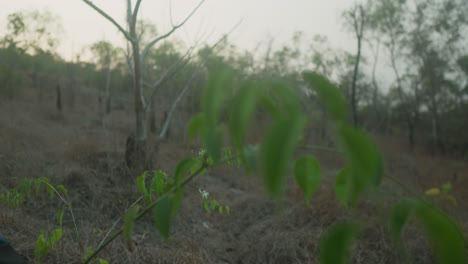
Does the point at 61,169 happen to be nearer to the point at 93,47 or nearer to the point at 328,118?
the point at 328,118

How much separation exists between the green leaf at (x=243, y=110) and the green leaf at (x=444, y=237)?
212 millimetres

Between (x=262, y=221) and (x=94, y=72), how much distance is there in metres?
25.6

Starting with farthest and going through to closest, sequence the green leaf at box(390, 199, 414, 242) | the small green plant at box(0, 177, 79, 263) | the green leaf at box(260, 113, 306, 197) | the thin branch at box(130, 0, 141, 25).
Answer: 1. the thin branch at box(130, 0, 141, 25)
2. the small green plant at box(0, 177, 79, 263)
3. the green leaf at box(390, 199, 414, 242)
4. the green leaf at box(260, 113, 306, 197)

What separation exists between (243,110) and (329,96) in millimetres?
105

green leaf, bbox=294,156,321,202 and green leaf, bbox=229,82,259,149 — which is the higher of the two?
green leaf, bbox=229,82,259,149

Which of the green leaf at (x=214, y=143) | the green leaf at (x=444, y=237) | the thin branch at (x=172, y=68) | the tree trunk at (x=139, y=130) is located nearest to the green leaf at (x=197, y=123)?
the green leaf at (x=214, y=143)

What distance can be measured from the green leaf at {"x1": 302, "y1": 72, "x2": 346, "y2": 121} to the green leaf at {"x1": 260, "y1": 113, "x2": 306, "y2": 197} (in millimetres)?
53

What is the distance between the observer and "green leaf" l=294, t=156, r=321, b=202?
0.56 m

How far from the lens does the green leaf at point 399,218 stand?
0.43 metres

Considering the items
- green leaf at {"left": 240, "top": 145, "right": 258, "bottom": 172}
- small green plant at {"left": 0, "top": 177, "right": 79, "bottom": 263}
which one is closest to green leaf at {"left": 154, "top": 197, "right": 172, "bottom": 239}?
green leaf at {"left": 240, "top": 145, "right": 258, "bottom": 172}

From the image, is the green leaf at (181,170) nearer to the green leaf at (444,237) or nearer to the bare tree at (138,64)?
the green leaf at (444,237)

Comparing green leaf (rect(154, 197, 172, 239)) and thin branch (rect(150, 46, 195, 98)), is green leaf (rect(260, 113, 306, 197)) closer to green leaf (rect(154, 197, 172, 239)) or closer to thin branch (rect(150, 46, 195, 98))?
green leaf (rect(154, 197, 172, 239))

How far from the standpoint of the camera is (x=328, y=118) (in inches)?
15.3

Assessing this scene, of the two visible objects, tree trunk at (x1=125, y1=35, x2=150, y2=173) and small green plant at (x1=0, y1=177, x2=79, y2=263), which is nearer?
small green plant at (x1=0, y1=177, x2=79, y2=263)
